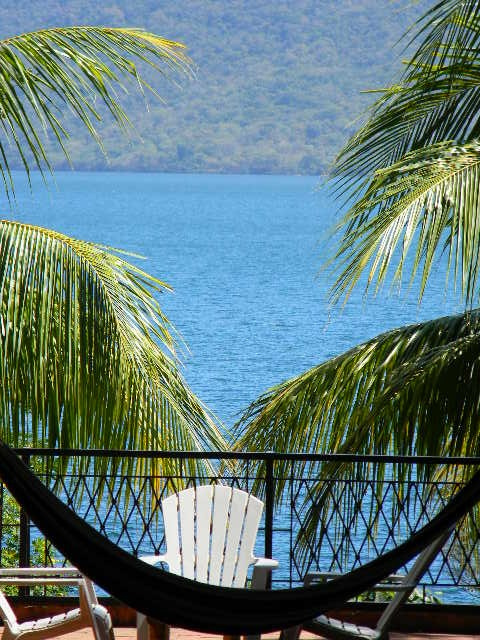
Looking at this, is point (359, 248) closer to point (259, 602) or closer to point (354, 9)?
point (259, 602)

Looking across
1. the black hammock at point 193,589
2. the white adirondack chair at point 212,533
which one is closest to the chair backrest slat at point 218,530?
the white adirondack chair at point 212,533

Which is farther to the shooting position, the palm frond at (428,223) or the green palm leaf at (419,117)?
the green palm leaf at (419,117)

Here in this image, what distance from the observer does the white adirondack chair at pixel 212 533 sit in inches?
167

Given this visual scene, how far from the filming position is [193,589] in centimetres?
293

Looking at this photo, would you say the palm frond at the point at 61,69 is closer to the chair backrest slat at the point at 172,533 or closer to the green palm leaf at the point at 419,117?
the green palm leaf at the point at 419,117

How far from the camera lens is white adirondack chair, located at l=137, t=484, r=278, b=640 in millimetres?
4234

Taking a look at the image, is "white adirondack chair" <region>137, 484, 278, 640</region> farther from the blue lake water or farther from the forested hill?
the forested hill

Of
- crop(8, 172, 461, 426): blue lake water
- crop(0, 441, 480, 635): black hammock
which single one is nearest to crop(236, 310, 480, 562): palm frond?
crop(8, 172, 461, 426): blue lake water

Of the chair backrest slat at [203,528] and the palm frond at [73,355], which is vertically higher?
the palm frond at [73,355]

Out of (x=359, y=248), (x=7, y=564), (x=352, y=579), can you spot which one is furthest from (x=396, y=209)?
(x=7, y=564)

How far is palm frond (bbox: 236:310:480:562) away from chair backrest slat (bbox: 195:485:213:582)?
2.01 ft

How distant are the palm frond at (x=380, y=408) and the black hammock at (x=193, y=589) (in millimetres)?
1905

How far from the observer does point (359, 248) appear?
15.6 feet

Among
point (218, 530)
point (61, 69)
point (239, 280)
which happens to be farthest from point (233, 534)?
point (239, 280)
